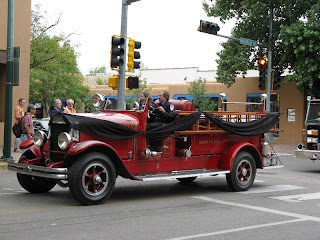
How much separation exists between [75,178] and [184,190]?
3273mm

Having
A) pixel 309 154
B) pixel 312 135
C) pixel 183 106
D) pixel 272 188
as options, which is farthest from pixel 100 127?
pixel 312 135

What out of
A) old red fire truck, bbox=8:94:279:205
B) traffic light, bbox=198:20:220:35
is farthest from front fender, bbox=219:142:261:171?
traffic light, bbox=198:20:220:35

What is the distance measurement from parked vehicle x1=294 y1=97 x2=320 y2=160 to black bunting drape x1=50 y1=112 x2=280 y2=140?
3.99m

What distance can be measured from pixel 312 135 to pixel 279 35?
11.2m

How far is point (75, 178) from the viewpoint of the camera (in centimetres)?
769

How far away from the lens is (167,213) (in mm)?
7707

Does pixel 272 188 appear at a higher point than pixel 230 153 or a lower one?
lower

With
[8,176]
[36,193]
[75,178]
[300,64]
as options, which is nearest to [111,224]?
[75,178]

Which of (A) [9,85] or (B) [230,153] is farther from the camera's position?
(A) [9,85]

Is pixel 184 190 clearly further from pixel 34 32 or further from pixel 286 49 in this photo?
pixel 34 32

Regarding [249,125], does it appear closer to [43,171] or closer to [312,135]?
[43,171]

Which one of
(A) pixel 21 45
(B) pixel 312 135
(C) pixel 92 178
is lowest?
(C) pixel 92 178

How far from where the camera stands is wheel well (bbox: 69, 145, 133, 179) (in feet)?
26.2

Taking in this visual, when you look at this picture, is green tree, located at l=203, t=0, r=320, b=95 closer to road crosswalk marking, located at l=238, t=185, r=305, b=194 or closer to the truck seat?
road crosswalk marking, located at l=238, t=185, r=305, b=194
